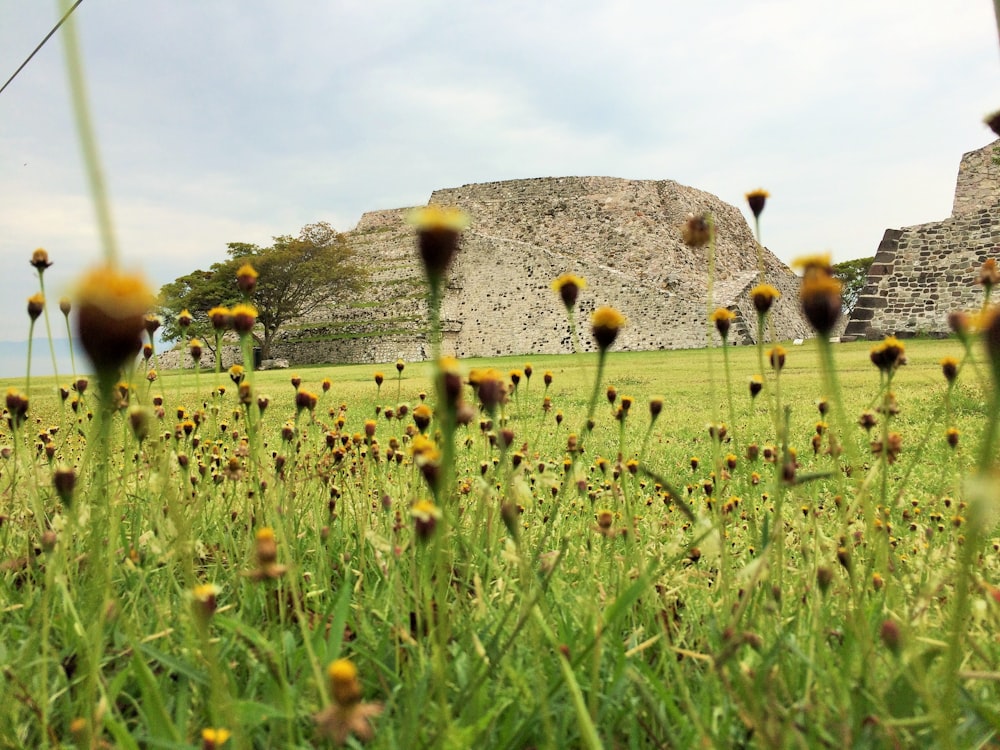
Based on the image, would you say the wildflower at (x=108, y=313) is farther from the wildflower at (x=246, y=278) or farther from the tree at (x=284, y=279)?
the tree at (x=284, y=279)

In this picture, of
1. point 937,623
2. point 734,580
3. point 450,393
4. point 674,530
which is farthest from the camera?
point 674,530

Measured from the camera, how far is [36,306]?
40.3 inches

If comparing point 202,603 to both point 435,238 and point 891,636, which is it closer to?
point 435,238

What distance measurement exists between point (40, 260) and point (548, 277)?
63.9 feet

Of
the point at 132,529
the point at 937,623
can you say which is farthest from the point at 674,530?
the point at 132,529

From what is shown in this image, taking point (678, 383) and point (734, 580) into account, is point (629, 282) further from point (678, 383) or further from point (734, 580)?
point (734, 580)

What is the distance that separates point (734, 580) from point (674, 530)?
0.55m

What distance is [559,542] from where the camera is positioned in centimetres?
147

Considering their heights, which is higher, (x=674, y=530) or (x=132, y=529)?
(x=132, y=529)

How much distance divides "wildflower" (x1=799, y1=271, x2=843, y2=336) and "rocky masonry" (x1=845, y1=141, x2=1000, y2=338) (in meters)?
13.5

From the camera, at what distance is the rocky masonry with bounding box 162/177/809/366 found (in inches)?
719

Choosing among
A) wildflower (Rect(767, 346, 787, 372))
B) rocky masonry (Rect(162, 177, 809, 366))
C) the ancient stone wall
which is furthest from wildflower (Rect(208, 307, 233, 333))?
the ancient stone wall

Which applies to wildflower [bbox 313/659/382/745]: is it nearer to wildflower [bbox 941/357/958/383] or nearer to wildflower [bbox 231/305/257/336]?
wildflower [bbox 231/305/257/336]

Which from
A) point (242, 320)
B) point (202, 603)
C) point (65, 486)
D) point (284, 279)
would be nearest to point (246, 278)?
point (242, 320)
